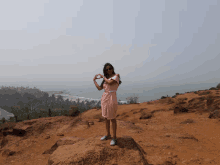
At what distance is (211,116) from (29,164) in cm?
950

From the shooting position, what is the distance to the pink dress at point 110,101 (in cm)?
333

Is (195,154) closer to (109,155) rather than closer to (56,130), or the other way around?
(109,155)

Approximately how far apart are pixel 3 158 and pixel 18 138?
2.03 meters

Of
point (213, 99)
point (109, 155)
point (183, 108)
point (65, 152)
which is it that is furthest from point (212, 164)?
point (213, 99)

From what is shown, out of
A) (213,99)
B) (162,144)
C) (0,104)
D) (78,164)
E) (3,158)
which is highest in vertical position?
(213,99)

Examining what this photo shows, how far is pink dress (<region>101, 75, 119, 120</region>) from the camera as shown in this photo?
3330 millimetres

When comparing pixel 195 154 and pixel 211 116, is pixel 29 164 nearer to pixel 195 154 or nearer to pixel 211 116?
pixel 195 154

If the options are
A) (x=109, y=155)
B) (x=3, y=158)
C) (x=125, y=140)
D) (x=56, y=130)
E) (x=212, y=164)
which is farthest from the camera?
(x=56, y=130)

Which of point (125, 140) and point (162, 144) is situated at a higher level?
point (125, 140)

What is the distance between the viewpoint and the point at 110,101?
132 inches

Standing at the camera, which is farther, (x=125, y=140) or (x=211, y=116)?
(x=211, y=116)

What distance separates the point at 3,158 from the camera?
203 inches

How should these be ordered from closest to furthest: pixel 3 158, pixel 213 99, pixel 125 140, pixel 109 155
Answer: pixel 109 155, pixel 125 140, pixel 3 158, pixel 213 99

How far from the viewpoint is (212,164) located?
10.3 feet
